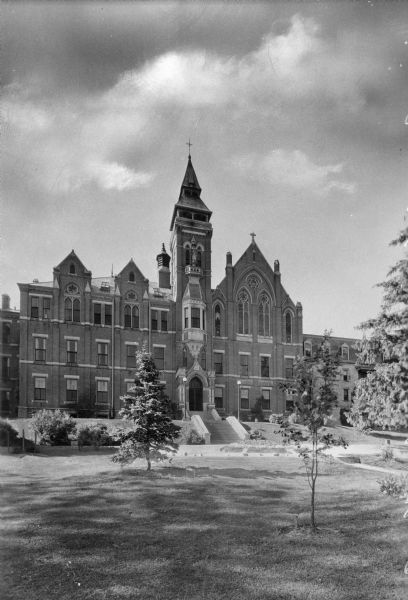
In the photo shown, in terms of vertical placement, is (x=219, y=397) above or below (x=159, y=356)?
below

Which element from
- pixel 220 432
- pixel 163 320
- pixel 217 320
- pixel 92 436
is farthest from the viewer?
pixel 217 320

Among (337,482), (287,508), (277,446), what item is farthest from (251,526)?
(277,446)

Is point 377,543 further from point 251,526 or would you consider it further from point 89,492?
point 89,492

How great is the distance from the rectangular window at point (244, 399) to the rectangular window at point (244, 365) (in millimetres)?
1759

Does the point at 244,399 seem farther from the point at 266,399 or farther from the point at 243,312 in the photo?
the point at 243,312

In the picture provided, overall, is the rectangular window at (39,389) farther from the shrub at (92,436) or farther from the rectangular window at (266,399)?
the rectangular window at (266,399)

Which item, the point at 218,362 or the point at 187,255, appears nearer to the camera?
the point at 218,362

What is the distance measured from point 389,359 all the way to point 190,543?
22.5ft

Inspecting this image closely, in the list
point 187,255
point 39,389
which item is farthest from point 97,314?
point 187,255

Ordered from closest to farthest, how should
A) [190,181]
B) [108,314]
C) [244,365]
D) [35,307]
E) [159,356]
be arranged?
[35,307]
[108,314]
[159,356]
[244,365]
[190,181]

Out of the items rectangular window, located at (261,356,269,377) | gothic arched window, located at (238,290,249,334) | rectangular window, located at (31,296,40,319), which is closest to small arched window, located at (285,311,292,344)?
rectangular window, located at (261,356,269,377)

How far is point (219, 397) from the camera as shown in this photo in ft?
176

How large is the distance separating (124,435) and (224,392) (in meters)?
→ 33.1

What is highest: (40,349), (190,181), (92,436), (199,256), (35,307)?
(190,181)
